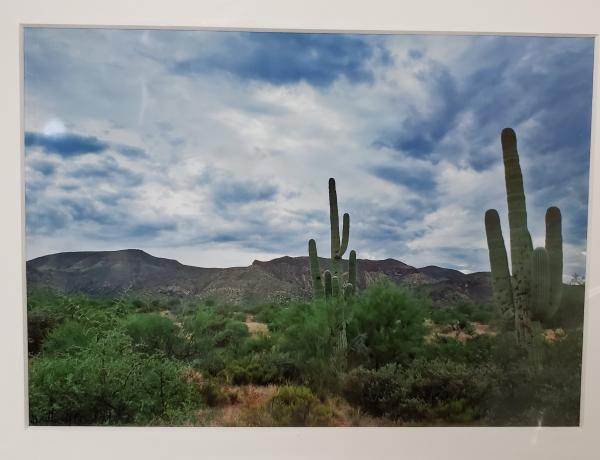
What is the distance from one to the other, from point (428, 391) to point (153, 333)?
1.41 meters

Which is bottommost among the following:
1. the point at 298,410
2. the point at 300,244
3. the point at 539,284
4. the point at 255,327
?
the point at 298,410

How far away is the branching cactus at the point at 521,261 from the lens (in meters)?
1.94

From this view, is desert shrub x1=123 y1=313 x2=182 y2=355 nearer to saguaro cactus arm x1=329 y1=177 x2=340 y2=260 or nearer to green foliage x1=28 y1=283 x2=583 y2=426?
green foliage x1=28 y1=283 x2=583 y2=426

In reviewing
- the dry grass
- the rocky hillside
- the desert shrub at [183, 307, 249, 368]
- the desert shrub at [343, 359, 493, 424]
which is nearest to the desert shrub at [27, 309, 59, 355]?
the rocky hillside

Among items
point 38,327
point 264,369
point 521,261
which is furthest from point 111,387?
point 521,261

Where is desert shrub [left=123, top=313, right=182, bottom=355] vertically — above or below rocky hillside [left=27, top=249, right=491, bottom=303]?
below

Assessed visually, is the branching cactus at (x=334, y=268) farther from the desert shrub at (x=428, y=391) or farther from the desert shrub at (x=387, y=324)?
the desert shrub at (x=428, y=391)

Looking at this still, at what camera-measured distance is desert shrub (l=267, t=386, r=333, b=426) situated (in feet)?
6.46

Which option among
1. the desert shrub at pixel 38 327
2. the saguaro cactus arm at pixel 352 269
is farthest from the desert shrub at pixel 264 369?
the desert shrub at pixel 38 327

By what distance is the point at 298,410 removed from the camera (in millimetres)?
1971

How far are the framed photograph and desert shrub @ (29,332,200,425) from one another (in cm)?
1

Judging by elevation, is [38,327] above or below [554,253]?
below

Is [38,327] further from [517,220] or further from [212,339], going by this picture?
[517,220]

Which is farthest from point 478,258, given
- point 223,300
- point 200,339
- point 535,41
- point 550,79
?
point 200,339
